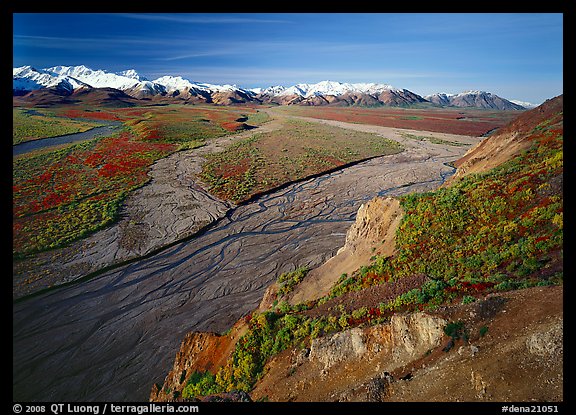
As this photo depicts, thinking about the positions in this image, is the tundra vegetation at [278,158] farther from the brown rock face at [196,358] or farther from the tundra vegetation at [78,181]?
the brown rock face at [196,358]

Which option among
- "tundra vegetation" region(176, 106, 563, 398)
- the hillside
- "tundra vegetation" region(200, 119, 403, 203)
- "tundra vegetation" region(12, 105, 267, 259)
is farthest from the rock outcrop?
"tundra vegetation" region(12, 105, 267, 259)

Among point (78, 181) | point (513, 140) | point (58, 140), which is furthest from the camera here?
point (58, 140)

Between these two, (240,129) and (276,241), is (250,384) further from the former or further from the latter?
(240,129)

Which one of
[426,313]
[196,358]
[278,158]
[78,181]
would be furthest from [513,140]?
[78,181]

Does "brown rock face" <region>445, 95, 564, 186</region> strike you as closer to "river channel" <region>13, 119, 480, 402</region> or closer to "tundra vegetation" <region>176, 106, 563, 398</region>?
"tundra vegetation" <region>176, 106, 563, 398</region>

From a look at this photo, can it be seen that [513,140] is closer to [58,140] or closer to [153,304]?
[153,304]

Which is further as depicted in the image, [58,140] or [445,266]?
[58,140]

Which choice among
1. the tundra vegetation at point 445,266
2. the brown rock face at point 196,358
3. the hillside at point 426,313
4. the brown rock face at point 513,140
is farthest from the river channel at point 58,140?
the brown rock face at point 513,140
